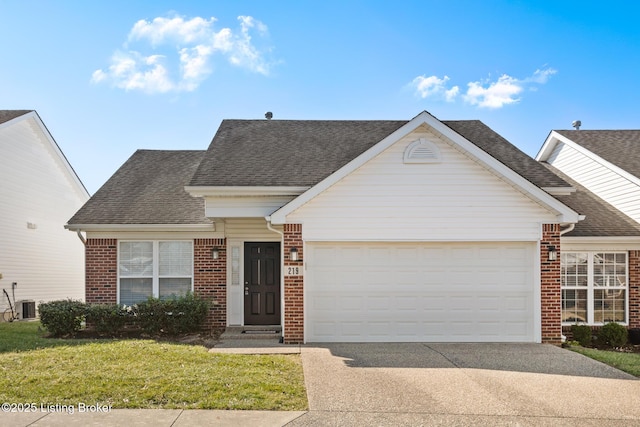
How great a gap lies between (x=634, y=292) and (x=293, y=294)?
919cm

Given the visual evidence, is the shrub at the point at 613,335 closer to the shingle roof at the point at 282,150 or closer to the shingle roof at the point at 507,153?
the shingle roof at the point at 507,153

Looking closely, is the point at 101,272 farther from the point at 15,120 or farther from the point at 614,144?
the point at 614,144

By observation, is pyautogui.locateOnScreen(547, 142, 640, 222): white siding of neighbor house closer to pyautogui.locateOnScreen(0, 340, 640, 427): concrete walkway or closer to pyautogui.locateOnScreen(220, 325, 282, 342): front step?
pyautogui.locateOnScreen(0, 340, 640, 427): concrete walkway

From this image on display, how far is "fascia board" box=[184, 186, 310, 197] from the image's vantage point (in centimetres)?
1312

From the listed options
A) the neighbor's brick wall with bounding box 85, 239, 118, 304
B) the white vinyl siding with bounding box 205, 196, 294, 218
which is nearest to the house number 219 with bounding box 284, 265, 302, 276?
the white vinyl siding with bounding box 205, 196, 294, 218

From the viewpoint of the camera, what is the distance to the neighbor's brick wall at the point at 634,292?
47.2 feet

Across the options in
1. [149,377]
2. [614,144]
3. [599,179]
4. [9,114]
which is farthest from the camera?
[9,114]

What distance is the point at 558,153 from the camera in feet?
63.6

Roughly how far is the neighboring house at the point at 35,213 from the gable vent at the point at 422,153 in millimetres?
14482

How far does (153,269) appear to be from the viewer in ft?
48.0

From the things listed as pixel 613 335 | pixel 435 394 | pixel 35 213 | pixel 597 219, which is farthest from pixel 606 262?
pixel 35 213

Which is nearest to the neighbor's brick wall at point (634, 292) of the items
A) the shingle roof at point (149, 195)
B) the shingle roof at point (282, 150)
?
the shingle roof at point (282, 150)

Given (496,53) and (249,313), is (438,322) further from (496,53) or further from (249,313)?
(496,53)

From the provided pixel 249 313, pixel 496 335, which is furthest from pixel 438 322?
pixel 249 313
